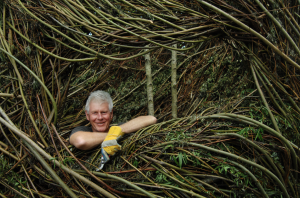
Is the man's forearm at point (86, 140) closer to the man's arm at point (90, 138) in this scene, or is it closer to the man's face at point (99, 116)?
the man's arm at point (90, 138)

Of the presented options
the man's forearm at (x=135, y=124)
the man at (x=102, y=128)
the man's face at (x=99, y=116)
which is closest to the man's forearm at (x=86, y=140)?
the man at (x=102, y=128)

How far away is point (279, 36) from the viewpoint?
1541 mm

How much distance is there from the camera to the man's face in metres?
2.21

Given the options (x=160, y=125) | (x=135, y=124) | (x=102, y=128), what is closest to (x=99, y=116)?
(x=102, y=128)

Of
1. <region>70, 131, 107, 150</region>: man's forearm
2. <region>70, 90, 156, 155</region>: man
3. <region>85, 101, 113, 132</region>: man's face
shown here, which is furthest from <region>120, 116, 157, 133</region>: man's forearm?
<region>85, 101, 113, 132</region>: man's face

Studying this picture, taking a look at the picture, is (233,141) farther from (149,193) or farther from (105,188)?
(105,188)

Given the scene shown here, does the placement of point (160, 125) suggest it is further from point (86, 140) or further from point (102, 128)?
point (102, 128)

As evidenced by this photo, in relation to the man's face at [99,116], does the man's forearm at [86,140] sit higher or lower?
lower

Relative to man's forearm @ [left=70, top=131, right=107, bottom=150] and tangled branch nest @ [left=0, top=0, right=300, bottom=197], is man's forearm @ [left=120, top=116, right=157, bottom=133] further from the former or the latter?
man's forearm @ [left=70, top=131, right=107, bottom=150]

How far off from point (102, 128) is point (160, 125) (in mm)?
672

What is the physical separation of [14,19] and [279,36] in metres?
1.87

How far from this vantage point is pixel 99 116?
2.21 m

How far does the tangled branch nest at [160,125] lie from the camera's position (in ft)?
4.76

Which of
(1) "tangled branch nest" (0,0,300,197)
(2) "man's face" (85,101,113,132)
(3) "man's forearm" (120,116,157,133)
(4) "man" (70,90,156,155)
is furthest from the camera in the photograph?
(2) "man's face" (85,101,113,132)
